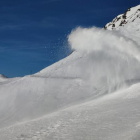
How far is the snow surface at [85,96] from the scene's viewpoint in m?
5.22

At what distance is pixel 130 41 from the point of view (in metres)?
13.4

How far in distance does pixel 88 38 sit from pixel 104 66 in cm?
391

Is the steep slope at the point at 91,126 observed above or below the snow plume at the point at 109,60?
below

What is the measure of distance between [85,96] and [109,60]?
140 inches

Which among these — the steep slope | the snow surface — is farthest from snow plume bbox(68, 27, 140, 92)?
the steep slope

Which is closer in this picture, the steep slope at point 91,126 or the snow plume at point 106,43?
the steep slope at point 91,126

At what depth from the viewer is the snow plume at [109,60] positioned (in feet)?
34.2

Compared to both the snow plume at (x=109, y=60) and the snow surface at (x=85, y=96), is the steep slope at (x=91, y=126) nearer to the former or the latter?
the snow surface at (x=85, y=96)

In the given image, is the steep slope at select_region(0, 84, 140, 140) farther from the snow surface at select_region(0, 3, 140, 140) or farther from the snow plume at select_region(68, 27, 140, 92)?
the snow plume at select_region(68, 27, 140, 92)

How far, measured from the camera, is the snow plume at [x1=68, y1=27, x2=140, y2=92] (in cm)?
1044

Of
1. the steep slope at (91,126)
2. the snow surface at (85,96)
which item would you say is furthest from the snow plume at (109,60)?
the steep slope at (91,126)

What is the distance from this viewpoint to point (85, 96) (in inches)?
361

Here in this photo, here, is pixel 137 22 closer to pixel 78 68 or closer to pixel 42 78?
pixel 78 68

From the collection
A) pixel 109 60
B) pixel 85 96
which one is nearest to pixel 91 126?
pixel 85 96
